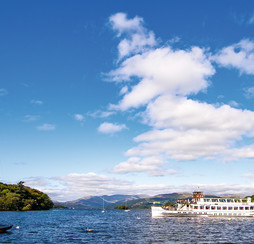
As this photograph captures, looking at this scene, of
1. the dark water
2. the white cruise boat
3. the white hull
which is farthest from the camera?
the white cruise boat

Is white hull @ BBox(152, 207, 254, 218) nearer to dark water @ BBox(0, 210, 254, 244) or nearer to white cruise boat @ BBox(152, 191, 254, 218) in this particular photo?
white cruise boat @ BBox(152, 191, 254, 218)

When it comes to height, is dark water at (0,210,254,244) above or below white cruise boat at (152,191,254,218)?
below

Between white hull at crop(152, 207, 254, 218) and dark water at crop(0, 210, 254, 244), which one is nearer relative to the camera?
dark water at crop(0, 210, 254, 244)

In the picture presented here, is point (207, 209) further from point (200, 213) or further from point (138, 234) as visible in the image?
point (138, 234)

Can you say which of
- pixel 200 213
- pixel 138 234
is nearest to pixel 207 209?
pixel 200 213

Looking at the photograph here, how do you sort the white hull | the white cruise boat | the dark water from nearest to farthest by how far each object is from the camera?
the dark water, the white hull, the white cruise boat

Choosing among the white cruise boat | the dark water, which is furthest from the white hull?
the dark water

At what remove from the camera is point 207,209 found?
132500mm

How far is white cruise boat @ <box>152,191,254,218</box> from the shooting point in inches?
5084

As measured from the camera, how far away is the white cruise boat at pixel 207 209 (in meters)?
129

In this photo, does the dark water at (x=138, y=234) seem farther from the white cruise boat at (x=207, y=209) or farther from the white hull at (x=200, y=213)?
the white cruise boat at (x=207, y=209)

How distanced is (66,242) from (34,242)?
23.5ft

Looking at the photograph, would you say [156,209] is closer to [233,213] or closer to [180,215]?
[180,215]

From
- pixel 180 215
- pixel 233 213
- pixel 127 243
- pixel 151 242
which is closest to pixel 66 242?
pixel 127 243
